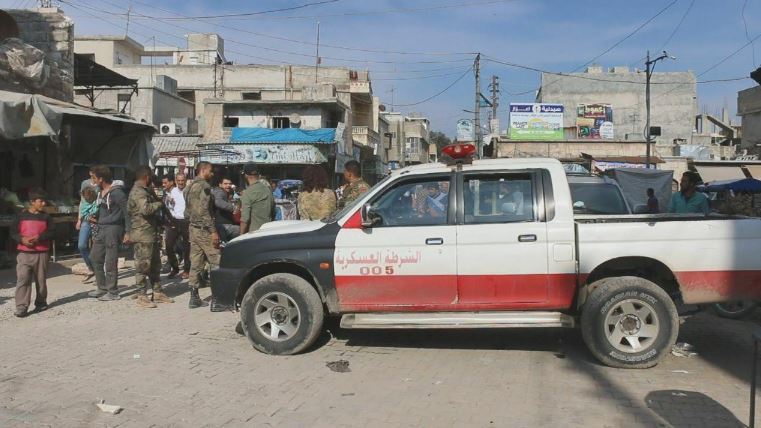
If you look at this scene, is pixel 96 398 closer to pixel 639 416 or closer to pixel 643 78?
pixel 639 416

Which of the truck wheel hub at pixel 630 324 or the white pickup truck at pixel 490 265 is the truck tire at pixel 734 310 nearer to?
the white pickup truck at pixel 490 265

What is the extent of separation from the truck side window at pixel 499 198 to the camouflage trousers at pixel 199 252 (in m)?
3.83

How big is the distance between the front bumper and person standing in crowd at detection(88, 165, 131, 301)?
281 cm

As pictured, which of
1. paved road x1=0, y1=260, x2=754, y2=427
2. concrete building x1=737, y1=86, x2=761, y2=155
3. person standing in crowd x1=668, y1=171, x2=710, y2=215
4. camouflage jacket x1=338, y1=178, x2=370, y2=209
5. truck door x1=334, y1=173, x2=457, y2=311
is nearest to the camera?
paved road x1=0, y1=260, x2=754, y2=427

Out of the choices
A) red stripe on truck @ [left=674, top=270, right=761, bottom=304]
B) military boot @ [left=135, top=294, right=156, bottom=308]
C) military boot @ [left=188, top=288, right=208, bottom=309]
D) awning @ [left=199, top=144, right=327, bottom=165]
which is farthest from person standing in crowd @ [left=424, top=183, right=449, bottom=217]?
awning @ [left=199, top=144, right=327, bottom=165]

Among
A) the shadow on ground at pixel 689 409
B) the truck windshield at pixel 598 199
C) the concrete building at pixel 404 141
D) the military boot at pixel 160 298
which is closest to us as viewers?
the shadow on ground at pixel 689 409

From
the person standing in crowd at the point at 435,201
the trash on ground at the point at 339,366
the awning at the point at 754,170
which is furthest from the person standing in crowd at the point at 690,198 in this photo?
the awning at the point at 754,170

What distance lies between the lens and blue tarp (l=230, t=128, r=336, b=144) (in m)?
32.0

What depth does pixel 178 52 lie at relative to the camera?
60.3 meters

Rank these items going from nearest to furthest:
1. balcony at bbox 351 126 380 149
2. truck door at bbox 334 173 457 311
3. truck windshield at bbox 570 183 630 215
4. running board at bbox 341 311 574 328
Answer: running board at bbox 341 311 574 328, truck door at bbox 334 173 457 311, truck windshield at bbox 570 183 630 215, balcony at bbox 351 126 380 149

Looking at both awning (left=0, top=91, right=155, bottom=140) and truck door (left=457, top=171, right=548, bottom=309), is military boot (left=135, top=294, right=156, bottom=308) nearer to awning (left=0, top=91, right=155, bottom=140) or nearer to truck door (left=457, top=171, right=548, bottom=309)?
awning (left=0, top=91, right=155, bottom=140)

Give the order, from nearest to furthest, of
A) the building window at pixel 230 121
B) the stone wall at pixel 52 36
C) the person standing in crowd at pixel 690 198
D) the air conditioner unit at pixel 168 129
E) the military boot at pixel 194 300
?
the military boot at pixel 194 300 < the person standing in crowd at pixel 690 198 < the stone wall at pixel 52 36 < the air conditioner unit at pixel 168 129 < the building window at pixel 230 121

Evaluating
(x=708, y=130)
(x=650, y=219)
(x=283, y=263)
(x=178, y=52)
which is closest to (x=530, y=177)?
(x=650, y=219)

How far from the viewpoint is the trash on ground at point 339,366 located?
5414 millimetres
